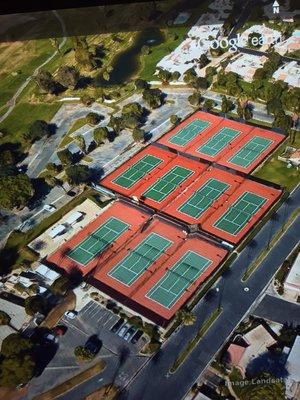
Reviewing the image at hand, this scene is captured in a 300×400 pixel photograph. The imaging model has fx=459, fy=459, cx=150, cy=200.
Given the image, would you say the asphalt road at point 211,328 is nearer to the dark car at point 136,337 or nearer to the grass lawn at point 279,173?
the dark car at point 136,337

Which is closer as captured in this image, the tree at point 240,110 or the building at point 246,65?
the tree at point 240,110

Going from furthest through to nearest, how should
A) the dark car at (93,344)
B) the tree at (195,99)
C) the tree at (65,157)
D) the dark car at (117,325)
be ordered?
1. the tree at (195,99)
2. the tree at (65,157)
3. the dark car at (117,325)
4. the dark car at (93,344)

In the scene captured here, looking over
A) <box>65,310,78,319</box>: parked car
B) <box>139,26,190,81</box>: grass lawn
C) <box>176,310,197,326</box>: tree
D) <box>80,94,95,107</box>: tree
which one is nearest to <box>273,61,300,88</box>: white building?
<box>139,26,190,81</box>: grass lawn

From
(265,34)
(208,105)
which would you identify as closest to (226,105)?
(208,105)

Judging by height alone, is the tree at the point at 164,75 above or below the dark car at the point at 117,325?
above

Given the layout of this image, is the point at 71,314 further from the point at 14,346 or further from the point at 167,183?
the point at 167,183

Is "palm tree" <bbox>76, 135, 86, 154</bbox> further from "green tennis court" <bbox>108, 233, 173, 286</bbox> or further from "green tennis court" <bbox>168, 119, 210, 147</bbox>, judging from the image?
"green tennis court" <bbox>108, 233, 173, 286</bbox>

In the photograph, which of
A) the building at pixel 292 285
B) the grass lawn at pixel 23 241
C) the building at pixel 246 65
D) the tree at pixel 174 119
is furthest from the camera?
the building at pixel 246 65

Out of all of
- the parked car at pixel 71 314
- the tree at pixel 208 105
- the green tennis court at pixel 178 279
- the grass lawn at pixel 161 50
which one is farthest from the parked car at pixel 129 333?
the grass lawn at pixel 161 50
